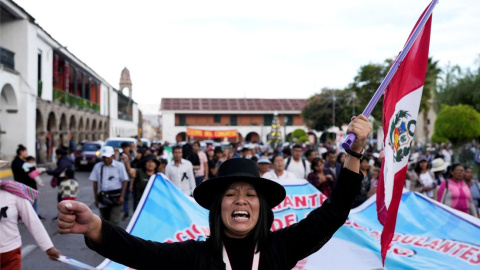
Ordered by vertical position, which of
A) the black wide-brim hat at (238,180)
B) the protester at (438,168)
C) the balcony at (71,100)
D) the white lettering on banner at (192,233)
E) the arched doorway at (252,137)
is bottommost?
the arched doorway at (252,137)

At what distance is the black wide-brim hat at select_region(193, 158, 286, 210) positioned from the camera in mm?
2484

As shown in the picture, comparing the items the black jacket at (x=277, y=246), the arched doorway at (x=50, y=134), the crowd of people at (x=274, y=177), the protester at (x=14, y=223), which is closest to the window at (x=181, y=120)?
the arched doorway at (x=50, y=134)

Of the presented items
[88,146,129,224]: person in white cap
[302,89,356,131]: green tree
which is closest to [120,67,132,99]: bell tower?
[302,89,356,131]: green tree

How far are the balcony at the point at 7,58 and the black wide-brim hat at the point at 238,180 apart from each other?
2247 cm

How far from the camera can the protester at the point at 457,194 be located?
24.6 ft

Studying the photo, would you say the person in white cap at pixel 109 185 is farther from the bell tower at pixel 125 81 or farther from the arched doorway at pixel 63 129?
the bell tower at pixel 125 81

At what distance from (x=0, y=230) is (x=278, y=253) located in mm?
2964

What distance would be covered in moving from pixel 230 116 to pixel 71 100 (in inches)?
1636

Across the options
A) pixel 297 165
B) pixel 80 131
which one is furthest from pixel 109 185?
pixel 80 131

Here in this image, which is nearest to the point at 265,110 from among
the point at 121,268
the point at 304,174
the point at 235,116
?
the point at 235,116

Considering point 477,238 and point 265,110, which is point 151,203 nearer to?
point 477,238

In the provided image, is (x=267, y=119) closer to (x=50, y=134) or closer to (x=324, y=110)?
(x=324, y=110)

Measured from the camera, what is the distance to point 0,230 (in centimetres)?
441

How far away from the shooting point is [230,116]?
77500 millimetres
